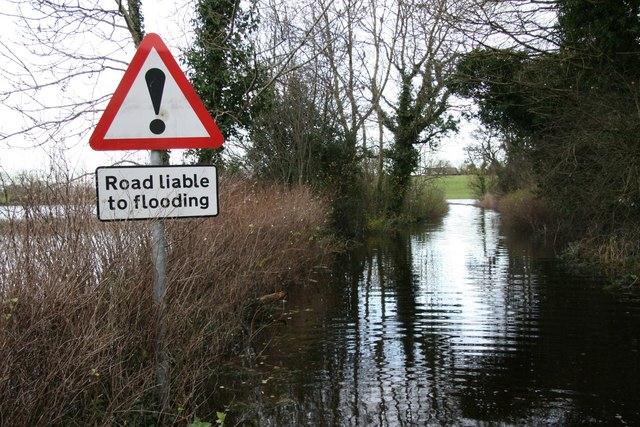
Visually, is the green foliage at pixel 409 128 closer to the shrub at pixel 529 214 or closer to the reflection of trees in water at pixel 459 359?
the shrub at pixel 529 214

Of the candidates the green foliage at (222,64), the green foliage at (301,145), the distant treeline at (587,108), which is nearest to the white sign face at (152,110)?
the green foliage at (222,64)

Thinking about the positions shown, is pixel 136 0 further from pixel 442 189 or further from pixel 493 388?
pixel 442 189

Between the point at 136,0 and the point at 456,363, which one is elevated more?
the point at 136,0

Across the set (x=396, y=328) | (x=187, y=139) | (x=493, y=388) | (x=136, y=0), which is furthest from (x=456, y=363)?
(x=136, y=0)

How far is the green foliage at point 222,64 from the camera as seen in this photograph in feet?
36.2

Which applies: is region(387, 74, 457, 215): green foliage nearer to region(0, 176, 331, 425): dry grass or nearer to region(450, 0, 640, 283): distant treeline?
region(450, 0, 640, 283): distant treeline

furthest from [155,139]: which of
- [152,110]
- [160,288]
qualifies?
[160,288]

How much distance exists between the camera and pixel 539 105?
1780cm

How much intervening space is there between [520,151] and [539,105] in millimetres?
5375

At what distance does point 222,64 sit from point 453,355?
21.7 ft

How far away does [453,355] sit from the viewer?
7539 mm

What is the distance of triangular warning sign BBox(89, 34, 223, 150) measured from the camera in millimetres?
4020

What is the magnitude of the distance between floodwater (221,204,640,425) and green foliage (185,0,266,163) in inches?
145

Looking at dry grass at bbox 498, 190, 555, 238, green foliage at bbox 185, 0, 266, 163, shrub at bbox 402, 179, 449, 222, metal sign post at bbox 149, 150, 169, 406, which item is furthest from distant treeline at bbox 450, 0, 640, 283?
shrub at bbox 402, 179, 449, 222
